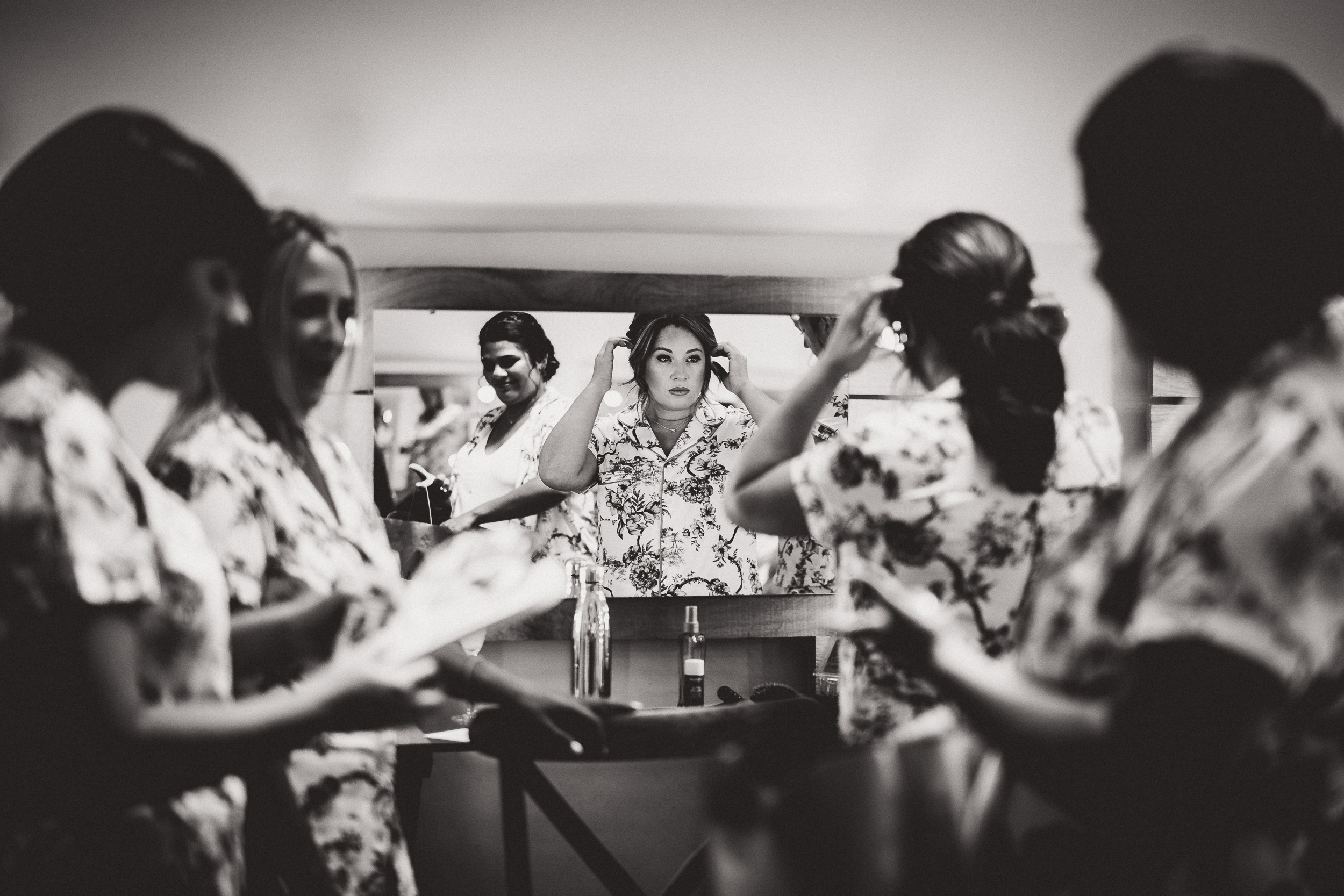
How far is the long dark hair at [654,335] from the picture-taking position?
2.61 m

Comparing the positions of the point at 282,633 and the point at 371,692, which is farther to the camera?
the point at 282,633

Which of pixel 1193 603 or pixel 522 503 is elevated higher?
pixel 1193 603

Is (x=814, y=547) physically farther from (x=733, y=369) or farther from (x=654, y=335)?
(x=654, y=335)

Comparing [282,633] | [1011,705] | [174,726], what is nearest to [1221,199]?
[1011,705]

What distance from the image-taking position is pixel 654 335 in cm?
261

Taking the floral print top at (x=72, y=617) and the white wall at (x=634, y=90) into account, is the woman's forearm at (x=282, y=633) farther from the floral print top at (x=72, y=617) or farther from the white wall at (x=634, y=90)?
the white wall at (x=634, y=90)

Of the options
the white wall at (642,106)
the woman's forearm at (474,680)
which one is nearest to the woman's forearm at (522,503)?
the white wall at (642,106)

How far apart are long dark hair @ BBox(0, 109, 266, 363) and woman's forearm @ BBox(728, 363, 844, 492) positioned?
0.75 metres

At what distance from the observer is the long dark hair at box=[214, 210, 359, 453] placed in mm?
1325

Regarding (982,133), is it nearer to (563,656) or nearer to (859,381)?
(859,381)

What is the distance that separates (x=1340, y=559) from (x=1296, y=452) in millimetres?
70

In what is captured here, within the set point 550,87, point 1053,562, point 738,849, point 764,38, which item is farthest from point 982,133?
point 738,849

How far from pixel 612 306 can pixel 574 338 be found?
0.39 feet

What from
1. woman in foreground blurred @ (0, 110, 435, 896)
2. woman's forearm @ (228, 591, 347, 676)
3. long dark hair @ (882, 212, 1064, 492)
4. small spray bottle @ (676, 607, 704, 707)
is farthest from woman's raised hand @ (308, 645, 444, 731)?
small spray bottle @ (676, 607, 704, 707)
